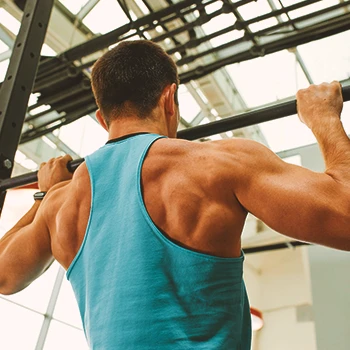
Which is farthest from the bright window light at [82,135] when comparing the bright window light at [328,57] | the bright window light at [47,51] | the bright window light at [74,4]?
the bright window light at [328,57]

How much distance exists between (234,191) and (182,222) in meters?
0.13

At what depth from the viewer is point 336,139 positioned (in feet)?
3.64

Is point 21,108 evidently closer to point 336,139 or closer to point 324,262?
point 336,139

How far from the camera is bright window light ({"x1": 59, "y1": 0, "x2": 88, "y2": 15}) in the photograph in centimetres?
471

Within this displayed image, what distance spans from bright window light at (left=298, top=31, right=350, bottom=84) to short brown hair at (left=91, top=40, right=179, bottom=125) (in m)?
4.03

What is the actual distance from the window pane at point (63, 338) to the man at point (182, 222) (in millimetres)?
5537

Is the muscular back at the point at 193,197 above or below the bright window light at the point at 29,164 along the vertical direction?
below

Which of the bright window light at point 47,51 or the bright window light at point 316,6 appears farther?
the bright window light at point 47,51

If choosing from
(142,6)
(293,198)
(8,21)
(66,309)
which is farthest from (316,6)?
(66,309)

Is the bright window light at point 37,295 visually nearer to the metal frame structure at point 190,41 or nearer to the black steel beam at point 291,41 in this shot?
the metal frame structure at point 190,41

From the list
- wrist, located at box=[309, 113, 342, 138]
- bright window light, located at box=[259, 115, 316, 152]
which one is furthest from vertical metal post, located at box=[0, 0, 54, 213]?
bright window light, located at box=[259, 115, 316, 152]

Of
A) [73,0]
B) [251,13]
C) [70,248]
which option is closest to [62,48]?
[73,0]

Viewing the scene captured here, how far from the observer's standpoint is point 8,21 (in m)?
4.80

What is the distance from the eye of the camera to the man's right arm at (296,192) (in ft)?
3.14
